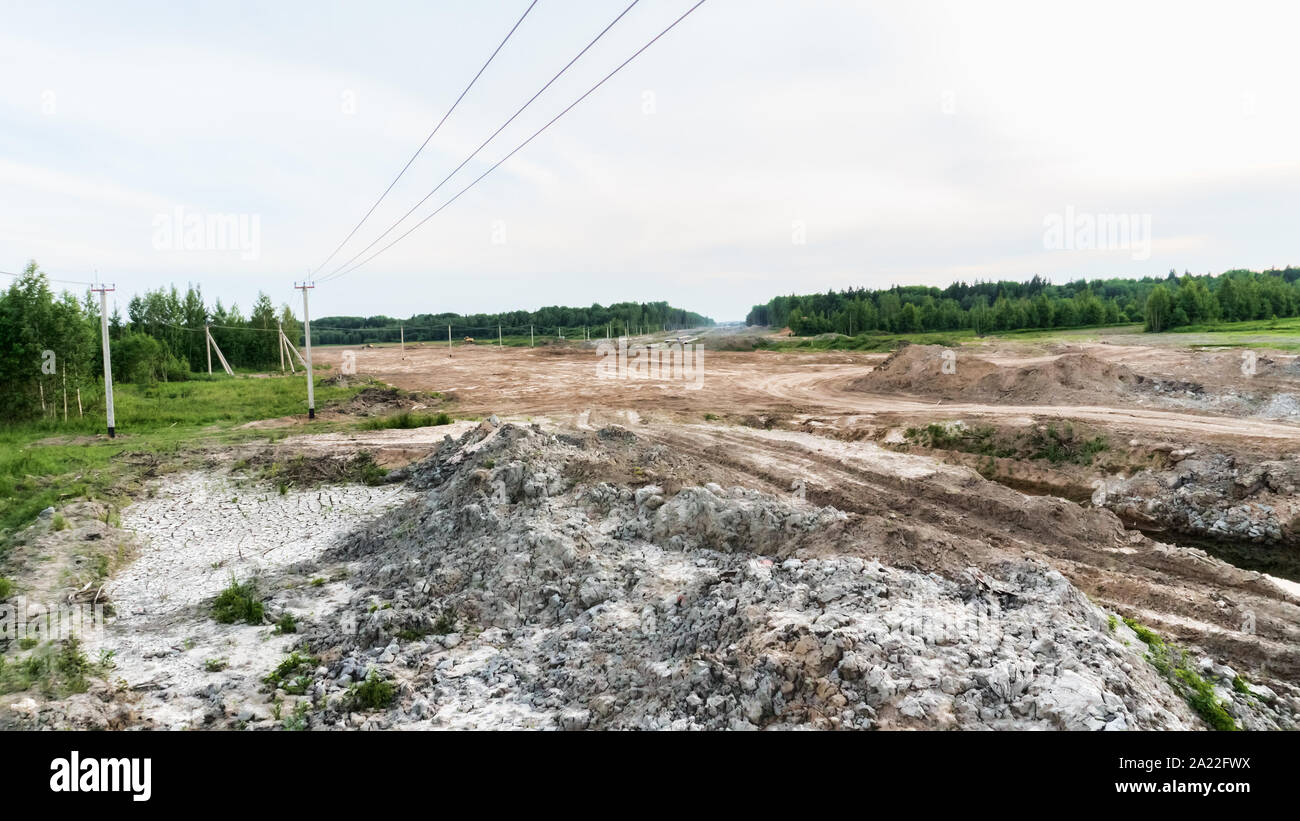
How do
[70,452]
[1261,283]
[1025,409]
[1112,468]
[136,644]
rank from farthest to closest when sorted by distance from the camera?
[1261,283] → [1025,409] → [70,452] → [1112,468] → [136,644]

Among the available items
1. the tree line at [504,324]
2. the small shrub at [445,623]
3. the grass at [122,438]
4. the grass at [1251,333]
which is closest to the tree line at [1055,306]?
the grass at [1251,333]

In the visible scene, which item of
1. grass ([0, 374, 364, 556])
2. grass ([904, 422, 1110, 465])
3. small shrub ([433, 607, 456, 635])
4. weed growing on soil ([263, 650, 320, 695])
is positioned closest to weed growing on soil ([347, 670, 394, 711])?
weed growing on soil ([263, 650, 320, 695])

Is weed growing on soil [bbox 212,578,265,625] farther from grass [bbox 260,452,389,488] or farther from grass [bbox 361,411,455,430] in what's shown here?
grass [bbox 361,411,455,430]

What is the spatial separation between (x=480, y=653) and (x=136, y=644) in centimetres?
457

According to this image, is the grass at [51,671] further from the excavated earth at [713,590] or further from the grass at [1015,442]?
the grass at [1015,442]

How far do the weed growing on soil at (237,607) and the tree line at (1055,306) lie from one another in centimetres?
7125

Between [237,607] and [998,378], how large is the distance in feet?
94.6

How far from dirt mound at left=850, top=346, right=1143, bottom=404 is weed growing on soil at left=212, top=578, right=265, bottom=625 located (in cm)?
2682

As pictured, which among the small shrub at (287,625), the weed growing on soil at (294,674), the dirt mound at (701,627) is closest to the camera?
the dirt mound at (701,627)

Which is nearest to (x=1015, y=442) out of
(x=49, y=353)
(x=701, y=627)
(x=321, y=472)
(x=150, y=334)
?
(x=701, y=627)

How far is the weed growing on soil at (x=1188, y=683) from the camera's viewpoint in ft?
19.5
